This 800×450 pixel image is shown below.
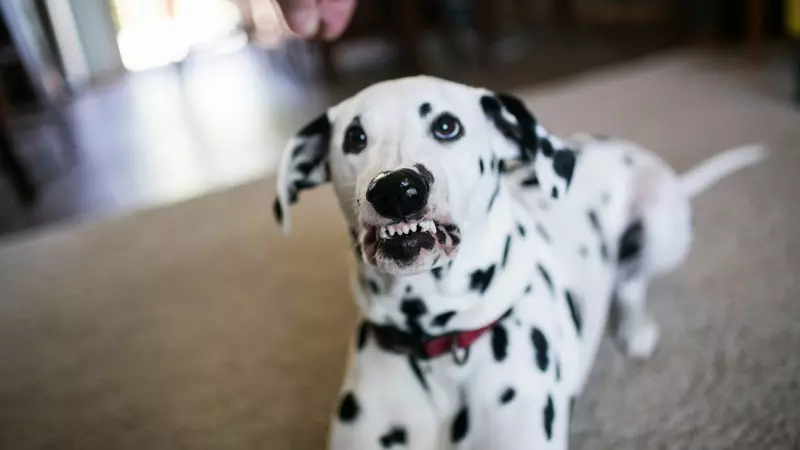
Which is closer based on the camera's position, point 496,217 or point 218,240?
point 496,217

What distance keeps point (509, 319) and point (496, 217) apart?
0.54 ft

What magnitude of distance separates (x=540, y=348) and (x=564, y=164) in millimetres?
295

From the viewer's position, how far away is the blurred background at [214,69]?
330 cm

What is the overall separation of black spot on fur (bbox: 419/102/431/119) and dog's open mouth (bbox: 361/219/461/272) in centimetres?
16

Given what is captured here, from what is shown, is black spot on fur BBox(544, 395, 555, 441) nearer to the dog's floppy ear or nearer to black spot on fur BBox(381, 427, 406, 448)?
black spot on fur BBox(381, 427, 406, 448)

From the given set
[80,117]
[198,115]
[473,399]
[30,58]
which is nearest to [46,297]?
[473,399]

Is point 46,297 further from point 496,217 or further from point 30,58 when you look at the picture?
point 30,58

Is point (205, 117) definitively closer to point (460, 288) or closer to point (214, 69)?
point (214, 69)

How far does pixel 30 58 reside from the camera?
3.61 meters

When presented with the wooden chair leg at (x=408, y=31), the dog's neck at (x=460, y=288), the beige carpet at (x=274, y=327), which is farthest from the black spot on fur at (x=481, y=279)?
the wooden chair leg at (x=408, y=31)

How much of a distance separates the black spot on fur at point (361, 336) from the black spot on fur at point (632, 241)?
0.65m

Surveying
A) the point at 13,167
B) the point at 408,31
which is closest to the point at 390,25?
the point at 408,31

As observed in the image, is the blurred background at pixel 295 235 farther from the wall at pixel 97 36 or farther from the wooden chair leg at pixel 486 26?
the wall at pixel 97 36

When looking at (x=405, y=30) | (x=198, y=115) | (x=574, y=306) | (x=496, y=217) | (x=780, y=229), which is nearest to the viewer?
(x=496, y=217)
